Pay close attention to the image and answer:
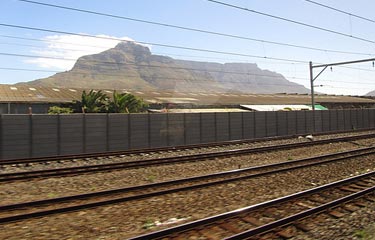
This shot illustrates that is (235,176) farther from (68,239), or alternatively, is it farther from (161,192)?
(68,239)

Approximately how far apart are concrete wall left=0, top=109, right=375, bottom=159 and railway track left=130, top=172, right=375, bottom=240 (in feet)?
46.0

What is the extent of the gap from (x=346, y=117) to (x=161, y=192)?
37.3m

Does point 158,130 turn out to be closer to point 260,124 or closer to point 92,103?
point 260,124

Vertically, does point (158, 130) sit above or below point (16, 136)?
above

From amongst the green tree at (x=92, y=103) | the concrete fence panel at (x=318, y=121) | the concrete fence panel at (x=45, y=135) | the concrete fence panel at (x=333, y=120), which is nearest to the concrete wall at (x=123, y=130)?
the concrete fence panel at (x=45, y=135)

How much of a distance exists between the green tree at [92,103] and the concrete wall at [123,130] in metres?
10.9

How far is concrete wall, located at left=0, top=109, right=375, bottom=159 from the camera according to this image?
1848cm

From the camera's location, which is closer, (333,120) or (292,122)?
(292,122)

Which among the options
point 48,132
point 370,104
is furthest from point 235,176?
point 370,104

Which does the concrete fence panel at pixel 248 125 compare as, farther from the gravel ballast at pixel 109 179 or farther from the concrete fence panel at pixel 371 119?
the concrete fence panel at pixel 371 119

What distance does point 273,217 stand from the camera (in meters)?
8.01

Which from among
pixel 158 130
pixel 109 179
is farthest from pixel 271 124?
pixel 109 179

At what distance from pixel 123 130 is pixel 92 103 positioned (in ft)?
39.6

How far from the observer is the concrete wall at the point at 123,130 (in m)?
18.5
